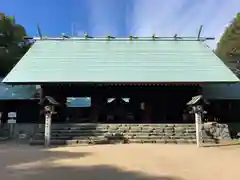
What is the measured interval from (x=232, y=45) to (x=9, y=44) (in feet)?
60.1

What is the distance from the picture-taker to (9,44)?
87.8 ft

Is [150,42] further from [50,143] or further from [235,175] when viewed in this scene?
[235,175]

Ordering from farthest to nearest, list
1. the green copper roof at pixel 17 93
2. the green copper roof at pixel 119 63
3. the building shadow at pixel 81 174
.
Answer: the green copper roof at pixel 17 93
the green copper roof at pixel 119 63
the building shadow at pixel 81 174

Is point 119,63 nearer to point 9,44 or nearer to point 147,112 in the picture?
point 147,112

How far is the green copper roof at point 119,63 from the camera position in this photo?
18.2 meters

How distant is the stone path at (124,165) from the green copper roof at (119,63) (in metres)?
6.62

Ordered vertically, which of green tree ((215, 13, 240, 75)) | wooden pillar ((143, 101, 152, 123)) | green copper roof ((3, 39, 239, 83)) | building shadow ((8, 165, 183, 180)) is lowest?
building shadow ((8, 165, 183, 180))

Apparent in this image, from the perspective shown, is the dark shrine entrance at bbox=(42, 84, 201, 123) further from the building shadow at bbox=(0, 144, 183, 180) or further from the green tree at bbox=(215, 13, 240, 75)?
the green tree at bbox=(215, 13, 240, 75)

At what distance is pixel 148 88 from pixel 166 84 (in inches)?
72.1

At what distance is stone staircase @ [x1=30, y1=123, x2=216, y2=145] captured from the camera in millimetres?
16141

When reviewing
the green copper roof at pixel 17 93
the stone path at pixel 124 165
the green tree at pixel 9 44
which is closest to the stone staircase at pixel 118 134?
the green copper roof at pixel 17 93

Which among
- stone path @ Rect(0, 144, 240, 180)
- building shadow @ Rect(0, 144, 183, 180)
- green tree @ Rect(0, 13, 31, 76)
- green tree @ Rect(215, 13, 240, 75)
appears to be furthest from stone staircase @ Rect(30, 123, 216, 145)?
green tree @ Rect(215, 13, 240, 75)

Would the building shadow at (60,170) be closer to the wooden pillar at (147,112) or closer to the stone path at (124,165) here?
the stone path at (124,165)

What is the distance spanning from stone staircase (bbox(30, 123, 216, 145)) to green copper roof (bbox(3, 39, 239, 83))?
2.51 m
